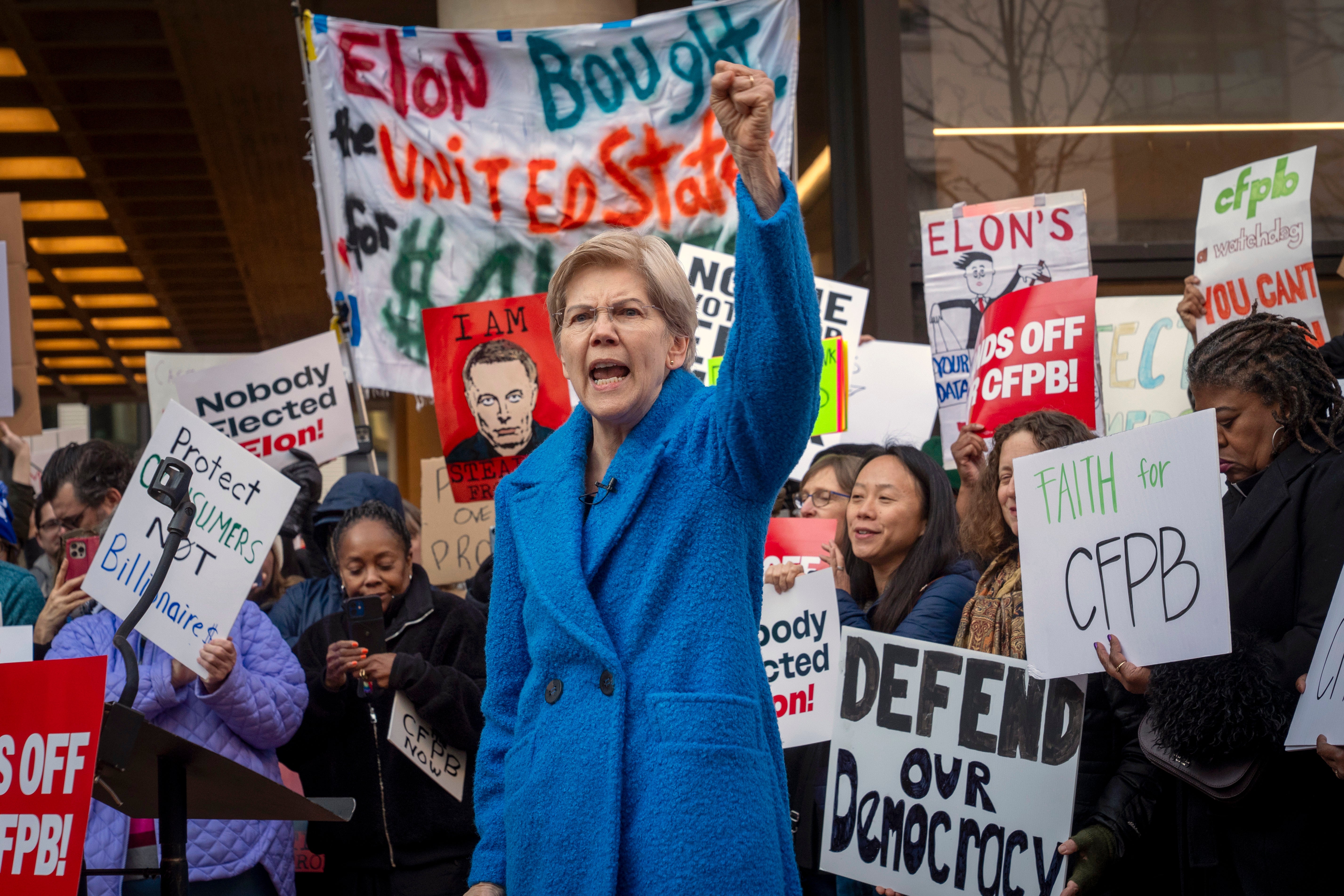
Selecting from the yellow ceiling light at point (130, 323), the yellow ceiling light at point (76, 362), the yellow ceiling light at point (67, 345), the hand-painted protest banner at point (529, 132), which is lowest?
the hand-painted protest banner at point (529, 132)

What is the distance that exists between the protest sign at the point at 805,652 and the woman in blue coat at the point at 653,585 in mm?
1611

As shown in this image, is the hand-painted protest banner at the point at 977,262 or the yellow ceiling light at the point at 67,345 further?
the yellow ceiling light at the point at 67,345

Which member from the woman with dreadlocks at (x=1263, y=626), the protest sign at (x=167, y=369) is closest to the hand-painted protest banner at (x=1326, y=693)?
the woman with dreadlocks at (x=1263, y=626)

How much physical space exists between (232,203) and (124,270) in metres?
2.85

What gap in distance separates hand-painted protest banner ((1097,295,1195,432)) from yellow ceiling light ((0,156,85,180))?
9.21 metres

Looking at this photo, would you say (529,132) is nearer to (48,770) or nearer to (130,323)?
(48,770)

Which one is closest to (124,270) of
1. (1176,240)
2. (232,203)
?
(232,203)

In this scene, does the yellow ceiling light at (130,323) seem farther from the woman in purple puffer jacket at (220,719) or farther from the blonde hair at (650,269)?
the blonde hair at (650,269)

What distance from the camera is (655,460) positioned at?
1850mm

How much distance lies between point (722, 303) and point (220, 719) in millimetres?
2550

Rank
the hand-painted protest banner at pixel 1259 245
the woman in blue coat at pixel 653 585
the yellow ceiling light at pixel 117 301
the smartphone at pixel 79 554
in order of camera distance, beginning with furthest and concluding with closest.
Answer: the yellow ceiling light at pixel 117 301 < the hand-painted protest banner at pixel 1259 245 < the smartphone at pixel 79 554 < the woman in blue coat at pixel 653 585

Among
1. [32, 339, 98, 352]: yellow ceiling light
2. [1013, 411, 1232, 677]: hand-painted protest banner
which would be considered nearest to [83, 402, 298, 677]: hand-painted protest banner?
[1013, 411, 1232, 677]: hand-painted protest banner

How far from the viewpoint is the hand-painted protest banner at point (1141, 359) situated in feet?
17.0

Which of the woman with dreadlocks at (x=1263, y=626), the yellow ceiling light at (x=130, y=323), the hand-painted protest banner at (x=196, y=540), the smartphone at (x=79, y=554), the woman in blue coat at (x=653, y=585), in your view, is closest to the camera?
the woman in blue coat at (x=653, y=585)
